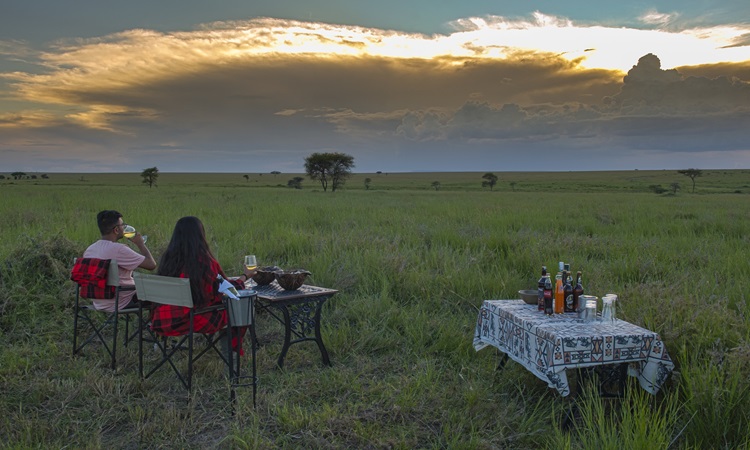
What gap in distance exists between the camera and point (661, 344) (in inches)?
173

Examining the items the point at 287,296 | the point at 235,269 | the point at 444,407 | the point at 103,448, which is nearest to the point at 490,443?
the point at 444,407

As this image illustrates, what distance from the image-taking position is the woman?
4996mm

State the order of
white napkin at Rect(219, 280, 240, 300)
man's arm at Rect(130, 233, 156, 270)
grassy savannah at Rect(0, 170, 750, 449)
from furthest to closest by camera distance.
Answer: man's arm at Rect(130, 233, 156, 270) → white napkin at Rect(219, 280, 240, 300) → grassy savannah at Rect(0, 170, 750, 449)

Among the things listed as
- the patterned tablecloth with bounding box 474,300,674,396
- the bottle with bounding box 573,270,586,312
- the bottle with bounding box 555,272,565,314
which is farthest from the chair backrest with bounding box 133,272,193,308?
the bottle with bounding box 573,270,586,312

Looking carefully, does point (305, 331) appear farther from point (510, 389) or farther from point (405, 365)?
point (510, 389)

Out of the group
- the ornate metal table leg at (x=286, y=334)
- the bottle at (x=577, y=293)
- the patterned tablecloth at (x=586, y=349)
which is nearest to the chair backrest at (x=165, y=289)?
the ornate metal table leg at (x=286, y=334)

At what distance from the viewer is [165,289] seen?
4691 millimetres

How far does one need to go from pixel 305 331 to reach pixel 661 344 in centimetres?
359

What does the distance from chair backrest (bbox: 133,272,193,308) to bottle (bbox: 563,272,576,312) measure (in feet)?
11.4

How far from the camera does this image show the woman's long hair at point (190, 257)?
4.98m

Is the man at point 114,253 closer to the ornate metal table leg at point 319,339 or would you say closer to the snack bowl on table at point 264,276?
the snack bowl on table at point 264,276

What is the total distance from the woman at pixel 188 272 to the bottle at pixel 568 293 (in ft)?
10.8

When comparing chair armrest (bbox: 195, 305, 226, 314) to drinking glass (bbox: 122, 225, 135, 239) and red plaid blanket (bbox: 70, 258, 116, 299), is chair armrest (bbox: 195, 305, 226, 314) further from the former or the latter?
drinking glass (bbox: 122, 225, 135, 239)

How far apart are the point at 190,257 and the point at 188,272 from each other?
0.47 ft
